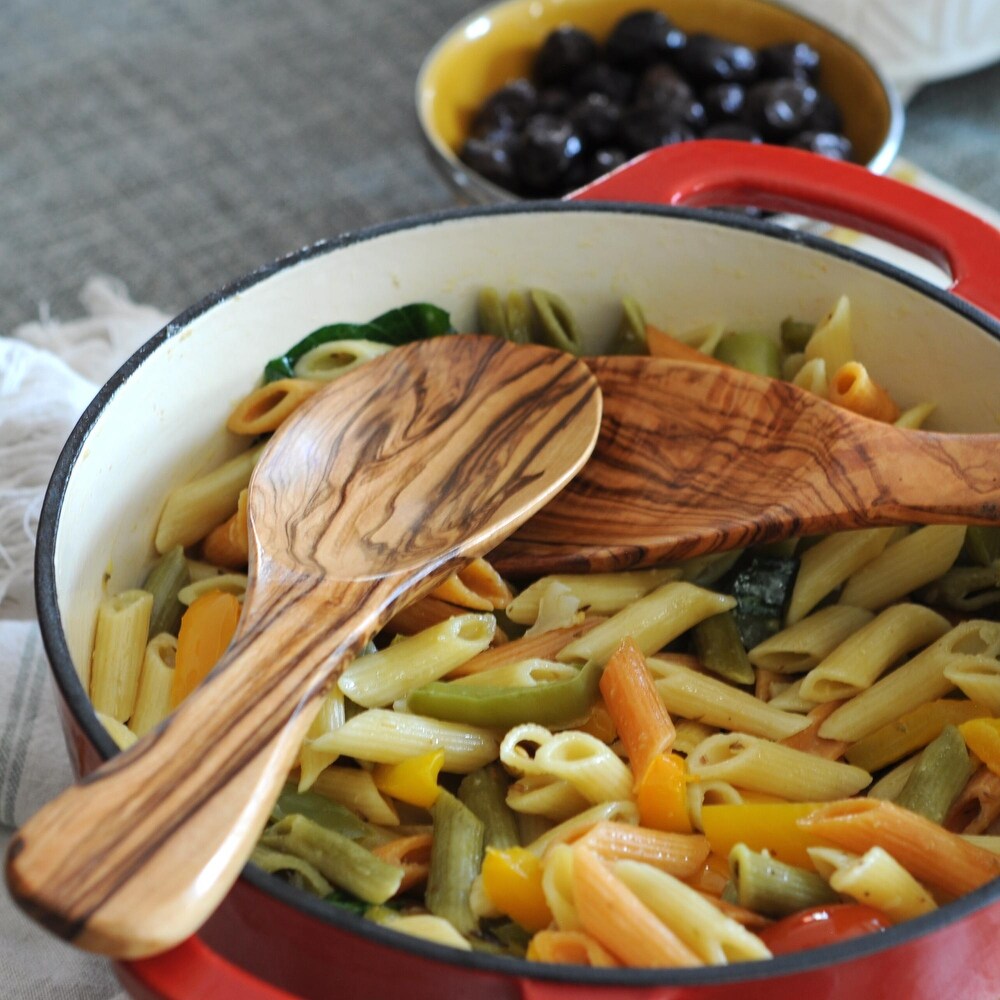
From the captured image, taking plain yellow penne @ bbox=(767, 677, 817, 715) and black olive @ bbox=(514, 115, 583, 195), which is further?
black olive @ bbox=(514, 115, 583, 195)

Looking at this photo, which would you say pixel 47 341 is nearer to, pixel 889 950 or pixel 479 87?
pixel 479 87

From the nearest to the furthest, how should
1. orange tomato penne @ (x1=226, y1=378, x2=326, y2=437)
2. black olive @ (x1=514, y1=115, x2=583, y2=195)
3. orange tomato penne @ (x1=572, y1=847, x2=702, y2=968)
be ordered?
orange tomato penne @ (x1=572, y1=847, x2=702, y2=968) → orange tomato penne @ (x1=226, y1=378, x2=326, y2=437) → black olive @ (x1=514, y1=115, x2=583, y2=195)

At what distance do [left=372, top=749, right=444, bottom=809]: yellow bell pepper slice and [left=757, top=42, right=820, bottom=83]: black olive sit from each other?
1429 millimetres

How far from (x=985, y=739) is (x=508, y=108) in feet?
4.45

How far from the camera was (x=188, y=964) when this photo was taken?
721 mm

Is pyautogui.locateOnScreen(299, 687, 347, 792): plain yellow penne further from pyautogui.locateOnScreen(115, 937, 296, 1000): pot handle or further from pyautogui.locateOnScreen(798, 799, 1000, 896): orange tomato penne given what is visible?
pyautogui.locateOnScreen(798, 799, 1000, 896): orange tomato penne

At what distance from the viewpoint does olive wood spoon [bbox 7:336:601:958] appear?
67cm

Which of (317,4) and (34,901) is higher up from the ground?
(34,901)

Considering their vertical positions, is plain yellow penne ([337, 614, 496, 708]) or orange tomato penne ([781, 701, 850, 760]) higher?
plain yellow penne ([337, 614, 496, 708])

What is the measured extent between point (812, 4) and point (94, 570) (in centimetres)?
173

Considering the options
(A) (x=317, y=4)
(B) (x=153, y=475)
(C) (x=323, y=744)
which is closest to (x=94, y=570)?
(B) (x=153, y=475)

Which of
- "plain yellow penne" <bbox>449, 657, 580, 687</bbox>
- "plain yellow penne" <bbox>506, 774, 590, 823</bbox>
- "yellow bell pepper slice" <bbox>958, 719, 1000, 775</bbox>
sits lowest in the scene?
"plain yellow penne" <bbox>506, 774, 590, 823</bbox>

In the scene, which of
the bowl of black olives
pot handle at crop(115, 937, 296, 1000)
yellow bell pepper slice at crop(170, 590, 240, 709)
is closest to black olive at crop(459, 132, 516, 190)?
the bowl of black olives

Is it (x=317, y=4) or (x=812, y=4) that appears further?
(x=317, y=4)
